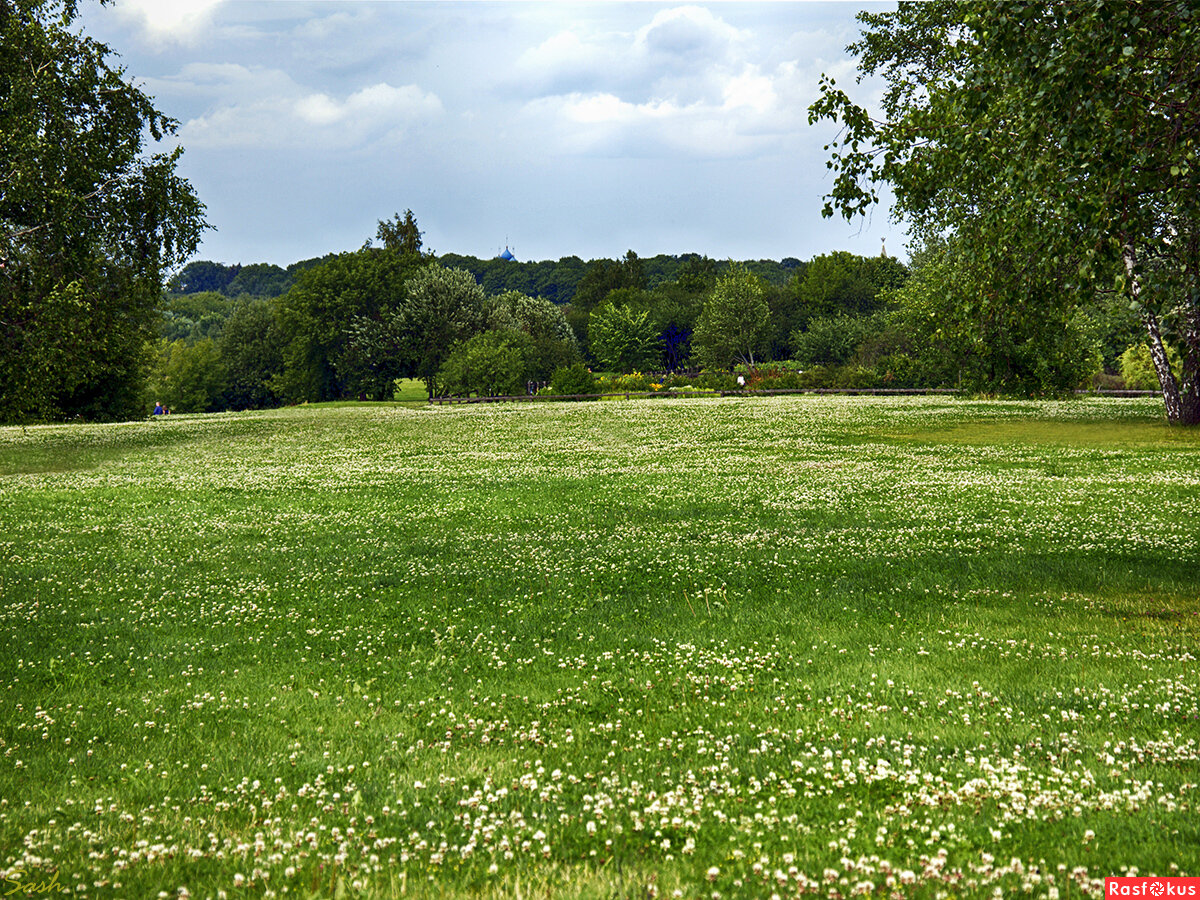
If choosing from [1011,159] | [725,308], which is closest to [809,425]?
[1011,159]

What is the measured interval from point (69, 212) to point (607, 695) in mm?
34925

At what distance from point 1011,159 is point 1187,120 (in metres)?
2.13

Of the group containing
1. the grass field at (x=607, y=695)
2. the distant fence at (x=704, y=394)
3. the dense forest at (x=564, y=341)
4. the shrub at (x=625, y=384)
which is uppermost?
the dense forest at (x=564, y=341)

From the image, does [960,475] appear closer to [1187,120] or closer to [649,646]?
[1187,120]

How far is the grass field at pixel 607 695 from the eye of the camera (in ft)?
17.6

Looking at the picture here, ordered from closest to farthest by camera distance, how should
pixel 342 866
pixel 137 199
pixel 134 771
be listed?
pixel 342 866
pixel 134 771
pixel 137 199

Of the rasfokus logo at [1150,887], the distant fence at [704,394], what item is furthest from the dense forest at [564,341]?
the rasfokus logo at [1150,887]

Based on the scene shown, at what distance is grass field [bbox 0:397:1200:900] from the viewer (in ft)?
17.6

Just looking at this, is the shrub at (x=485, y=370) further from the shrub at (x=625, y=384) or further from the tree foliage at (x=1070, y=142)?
the tree foliage at (x=1070, y=142)

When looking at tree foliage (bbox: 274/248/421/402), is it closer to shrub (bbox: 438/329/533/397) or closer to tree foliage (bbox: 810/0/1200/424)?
shrub (bbox: 438/329/533/397)

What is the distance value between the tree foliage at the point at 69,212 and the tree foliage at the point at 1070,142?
3145 centimetres

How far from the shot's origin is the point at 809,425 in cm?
4422

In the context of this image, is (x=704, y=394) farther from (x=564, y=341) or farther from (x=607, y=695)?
(x=607, y=695)

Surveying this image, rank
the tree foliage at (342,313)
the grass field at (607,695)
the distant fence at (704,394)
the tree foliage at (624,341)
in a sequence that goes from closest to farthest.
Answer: the grass field at (607,695)
the distant fence at (704,394)
the tree foliage at (342,313)
the tree foliage at (624,341)
